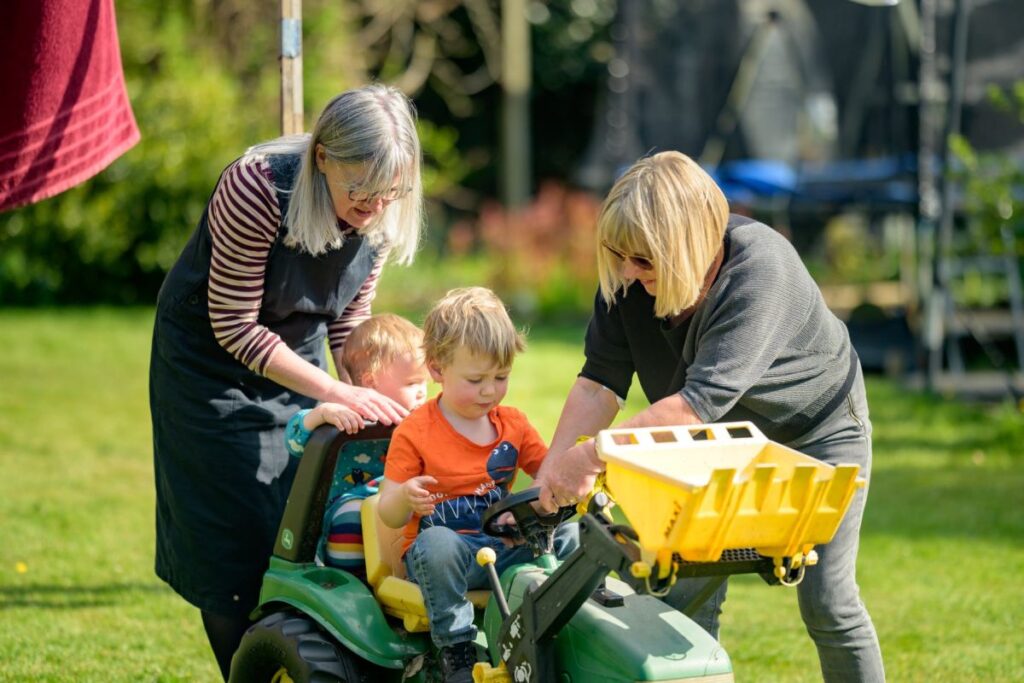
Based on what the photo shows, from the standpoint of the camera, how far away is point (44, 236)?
14539mm

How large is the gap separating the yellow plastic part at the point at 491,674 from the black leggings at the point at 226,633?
1075 millimetres

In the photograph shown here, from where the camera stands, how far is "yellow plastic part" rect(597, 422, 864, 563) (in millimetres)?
2465

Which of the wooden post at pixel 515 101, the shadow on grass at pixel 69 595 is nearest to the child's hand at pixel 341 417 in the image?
the shadow on grass at pixel 69 595

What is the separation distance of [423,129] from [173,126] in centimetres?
336

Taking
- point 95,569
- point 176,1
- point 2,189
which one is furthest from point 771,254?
point 176,1

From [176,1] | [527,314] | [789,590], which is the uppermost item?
[176,1]

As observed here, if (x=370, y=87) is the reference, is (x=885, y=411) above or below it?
below

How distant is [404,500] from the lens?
326 centimetres

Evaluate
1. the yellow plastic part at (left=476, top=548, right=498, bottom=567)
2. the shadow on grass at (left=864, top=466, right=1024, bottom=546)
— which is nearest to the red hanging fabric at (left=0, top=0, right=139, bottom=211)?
the yellow plastic part at (left=476, top=548, right=498, bottom=567)

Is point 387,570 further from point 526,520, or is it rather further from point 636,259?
point 636,259

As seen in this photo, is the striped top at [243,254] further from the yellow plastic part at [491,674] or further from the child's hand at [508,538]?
the yellow plastic part at [491,674]

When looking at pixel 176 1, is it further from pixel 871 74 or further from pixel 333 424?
pixel 333 424

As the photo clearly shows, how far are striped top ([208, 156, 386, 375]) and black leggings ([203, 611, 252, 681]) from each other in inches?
31.3

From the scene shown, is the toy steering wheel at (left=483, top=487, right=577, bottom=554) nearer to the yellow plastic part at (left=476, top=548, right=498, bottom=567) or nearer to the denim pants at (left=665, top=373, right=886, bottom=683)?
the yellow plastic part at (left=476, top=548, right=498, bottom=567)
